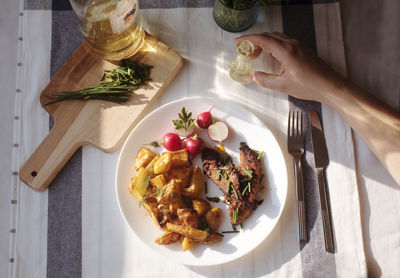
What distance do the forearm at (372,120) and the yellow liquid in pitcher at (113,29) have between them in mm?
768

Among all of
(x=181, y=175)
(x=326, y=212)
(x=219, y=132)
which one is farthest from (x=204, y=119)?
(x=326, y=212)

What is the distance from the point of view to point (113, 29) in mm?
1289

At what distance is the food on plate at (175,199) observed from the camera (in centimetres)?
126

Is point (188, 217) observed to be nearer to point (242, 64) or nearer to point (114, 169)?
point (114, 169)

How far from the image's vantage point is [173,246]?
1283mm

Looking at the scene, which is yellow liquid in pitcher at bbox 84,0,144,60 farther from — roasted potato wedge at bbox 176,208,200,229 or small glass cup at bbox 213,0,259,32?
roasted potato wedge at bbox 176,208,200,229

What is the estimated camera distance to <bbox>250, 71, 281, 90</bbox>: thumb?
136cm

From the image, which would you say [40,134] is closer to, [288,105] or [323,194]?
[288,105]

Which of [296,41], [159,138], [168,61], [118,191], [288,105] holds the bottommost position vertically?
[118,191]

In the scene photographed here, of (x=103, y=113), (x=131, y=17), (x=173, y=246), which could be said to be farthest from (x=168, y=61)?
(x=173, y=246)

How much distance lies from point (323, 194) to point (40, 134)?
3.64ft

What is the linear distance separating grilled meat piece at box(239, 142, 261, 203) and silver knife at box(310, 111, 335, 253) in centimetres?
23

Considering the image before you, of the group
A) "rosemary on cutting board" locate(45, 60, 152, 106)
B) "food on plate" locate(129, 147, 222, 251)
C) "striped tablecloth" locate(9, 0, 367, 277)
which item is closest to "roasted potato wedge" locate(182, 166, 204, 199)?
"food on plate" locate(129, 147, 222, 251)

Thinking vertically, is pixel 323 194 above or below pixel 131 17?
below
